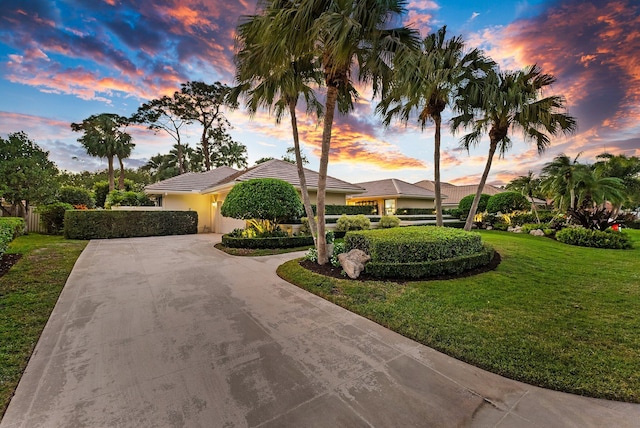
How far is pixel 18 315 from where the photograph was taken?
3711 millimetres

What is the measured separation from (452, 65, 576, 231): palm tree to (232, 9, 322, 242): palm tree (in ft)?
18.6

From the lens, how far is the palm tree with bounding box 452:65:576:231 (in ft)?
27.6

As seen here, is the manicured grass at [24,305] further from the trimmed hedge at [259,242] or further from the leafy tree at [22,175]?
the leafy tree at [22,175]

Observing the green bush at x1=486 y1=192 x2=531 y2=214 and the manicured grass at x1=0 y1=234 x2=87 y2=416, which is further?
the green bush at x1=486 y1=192 x2=531 y2=214

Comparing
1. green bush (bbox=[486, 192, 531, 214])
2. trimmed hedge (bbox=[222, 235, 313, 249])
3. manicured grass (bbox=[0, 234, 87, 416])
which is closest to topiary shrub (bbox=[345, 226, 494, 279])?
trimmed hedge (bbox=[222, 235, 313, 249])

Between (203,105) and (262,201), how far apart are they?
21.1m

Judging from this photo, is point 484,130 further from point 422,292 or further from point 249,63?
point 249,63

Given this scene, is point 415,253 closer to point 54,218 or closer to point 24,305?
point 24,305

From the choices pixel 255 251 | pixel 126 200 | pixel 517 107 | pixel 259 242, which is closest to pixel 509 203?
pixel 517 107

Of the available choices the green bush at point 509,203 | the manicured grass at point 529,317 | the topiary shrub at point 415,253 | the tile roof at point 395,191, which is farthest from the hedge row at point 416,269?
the green bush at point 509,203

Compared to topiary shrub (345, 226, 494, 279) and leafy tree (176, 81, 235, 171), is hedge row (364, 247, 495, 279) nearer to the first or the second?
topiary shrub (345, 226, 494, 279)

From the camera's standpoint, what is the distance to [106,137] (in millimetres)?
24375

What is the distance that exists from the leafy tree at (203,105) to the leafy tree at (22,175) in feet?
41.9

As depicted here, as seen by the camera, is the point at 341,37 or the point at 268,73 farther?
the point at 268,73
